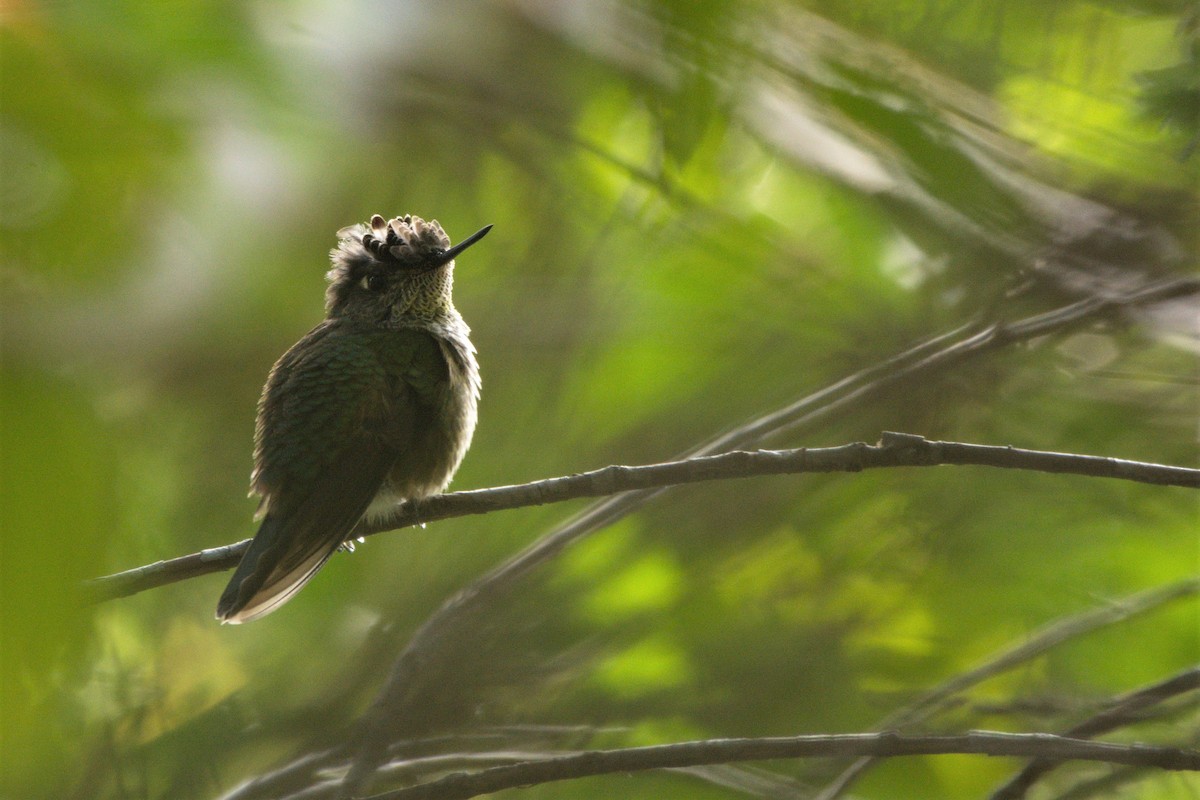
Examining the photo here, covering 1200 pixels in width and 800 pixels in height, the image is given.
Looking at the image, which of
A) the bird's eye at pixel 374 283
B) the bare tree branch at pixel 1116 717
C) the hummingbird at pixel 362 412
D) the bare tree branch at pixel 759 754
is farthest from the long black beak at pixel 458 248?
the bare tree branch at pixel 1116 717

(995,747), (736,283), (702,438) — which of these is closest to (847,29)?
(995,747)

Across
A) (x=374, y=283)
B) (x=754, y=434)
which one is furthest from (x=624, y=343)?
(x=754, y=434)

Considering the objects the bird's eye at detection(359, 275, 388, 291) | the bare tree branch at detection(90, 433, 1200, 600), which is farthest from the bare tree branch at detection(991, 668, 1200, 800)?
the bird's eye at detection(359, 275, 388, 291)

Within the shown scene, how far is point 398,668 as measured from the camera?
214cm

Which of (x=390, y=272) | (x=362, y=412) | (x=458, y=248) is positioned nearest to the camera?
(x=362, y=412)

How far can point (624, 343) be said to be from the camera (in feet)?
11.6

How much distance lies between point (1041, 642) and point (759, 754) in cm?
114

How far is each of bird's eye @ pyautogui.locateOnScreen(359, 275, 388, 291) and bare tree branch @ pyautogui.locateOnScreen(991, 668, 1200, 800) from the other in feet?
8.73

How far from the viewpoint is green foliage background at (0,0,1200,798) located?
73 centimetres

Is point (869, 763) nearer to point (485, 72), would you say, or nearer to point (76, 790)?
point (76, 790)

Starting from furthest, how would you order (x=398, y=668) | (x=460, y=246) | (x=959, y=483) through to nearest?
(x=460, y=246)
(x=959, y=483)
(x=398, y=668)

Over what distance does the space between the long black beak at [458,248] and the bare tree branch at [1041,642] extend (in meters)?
1.87

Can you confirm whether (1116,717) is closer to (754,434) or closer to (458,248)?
(754,434)

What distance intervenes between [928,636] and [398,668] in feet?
5.28
